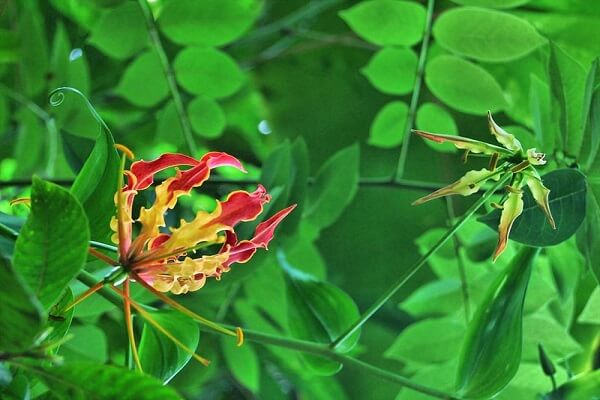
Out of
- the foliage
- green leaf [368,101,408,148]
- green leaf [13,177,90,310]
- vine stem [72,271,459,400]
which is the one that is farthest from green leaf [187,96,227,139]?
green leaf [13,177,90,310]

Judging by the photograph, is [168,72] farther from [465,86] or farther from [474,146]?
[474,146]

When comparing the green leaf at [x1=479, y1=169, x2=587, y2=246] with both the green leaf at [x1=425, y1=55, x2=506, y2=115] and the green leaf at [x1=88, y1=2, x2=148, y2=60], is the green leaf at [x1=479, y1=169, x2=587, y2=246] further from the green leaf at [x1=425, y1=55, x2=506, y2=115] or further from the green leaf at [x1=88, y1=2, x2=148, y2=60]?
the green leaf at [x1=88, y1=2, x2=148, y2=60]

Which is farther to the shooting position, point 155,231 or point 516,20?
point 516,20

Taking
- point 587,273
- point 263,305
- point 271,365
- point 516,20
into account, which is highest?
point 516,20

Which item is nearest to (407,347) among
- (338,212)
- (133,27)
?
(338,212)

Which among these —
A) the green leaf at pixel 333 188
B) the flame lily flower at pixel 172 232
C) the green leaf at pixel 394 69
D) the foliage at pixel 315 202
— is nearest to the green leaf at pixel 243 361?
the foliage at pixel 315 202

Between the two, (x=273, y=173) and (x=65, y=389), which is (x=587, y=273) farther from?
(x=65, y=389)

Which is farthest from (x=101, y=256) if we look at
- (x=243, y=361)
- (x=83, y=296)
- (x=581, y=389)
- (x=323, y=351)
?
(x=243, y=361)
